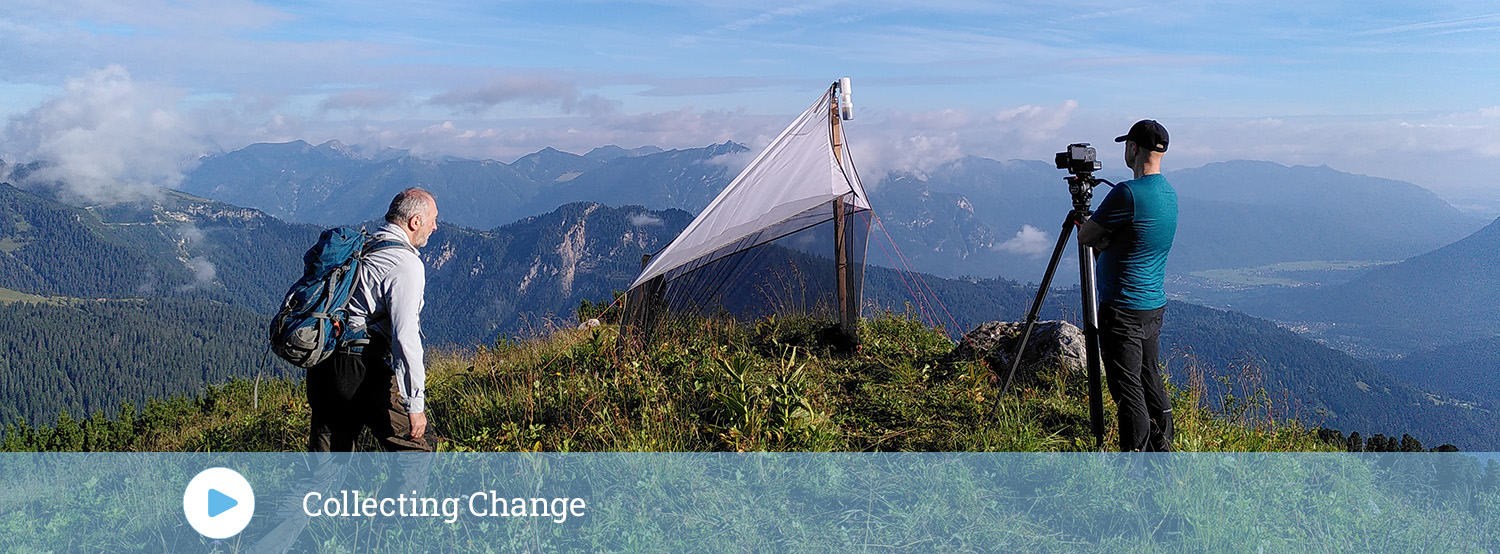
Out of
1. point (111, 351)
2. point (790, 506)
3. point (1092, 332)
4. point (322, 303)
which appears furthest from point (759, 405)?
point (111, 351)

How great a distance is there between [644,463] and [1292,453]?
12.8 ft

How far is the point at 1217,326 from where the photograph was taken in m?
170

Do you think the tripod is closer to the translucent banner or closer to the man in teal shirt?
the man in teal shirt

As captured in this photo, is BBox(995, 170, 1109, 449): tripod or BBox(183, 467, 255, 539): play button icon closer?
BBox(183, 467, 255, 539): play button icon

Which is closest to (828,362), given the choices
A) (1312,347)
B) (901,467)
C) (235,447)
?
(901,467)

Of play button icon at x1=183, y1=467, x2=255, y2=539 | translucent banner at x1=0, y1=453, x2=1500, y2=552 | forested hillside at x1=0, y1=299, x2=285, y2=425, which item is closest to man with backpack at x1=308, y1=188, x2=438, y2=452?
translucent banner at x1=0, y1=453, x2=1500, y2=552

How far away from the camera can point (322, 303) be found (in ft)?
11.9

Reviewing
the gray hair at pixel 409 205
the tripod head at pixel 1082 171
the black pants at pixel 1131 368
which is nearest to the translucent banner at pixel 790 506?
the black pants at pixel 1131 368

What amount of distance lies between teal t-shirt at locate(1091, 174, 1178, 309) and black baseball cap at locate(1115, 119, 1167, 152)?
0.17 metres

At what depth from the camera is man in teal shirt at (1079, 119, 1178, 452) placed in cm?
420

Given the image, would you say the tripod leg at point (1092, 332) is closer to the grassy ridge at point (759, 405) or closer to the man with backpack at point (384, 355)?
the grassy ridge at point (759, 405)

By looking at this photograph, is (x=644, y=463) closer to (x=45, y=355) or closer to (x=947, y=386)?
(x=947, y=386)

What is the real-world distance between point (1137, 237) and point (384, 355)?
3.98m

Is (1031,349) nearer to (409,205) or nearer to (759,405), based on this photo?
(759,405)
